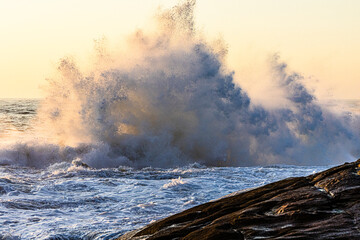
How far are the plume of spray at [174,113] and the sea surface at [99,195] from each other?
11.4ft

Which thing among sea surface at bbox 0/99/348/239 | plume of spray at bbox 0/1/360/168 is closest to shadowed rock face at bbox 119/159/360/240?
sea surface at bbox 0/99/348/239

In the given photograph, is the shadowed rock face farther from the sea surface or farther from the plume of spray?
the plume of spray

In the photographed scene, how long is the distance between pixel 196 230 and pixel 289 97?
18038 millimetres

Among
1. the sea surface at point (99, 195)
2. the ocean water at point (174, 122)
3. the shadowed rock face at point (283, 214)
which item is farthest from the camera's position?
the ocean water at point (174, 122)

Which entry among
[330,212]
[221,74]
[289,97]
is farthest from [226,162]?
[330,212]

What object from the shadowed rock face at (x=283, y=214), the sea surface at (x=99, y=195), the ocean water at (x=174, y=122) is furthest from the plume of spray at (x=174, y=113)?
the shadowed rock face at (x=283, y=214)

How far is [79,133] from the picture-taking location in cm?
1786

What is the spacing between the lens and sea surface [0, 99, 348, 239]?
694cm

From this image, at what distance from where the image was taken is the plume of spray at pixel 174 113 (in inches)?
704

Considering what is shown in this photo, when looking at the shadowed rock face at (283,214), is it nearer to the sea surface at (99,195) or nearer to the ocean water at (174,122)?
the sea surface at (99,195)

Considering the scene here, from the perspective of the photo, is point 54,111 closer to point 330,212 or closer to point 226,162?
point 226,162

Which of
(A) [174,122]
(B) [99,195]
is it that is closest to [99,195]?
(B) [99,195]

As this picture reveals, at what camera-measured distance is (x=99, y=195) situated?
373 inches

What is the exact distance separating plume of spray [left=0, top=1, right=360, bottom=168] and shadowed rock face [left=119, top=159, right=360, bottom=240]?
12104 mm
